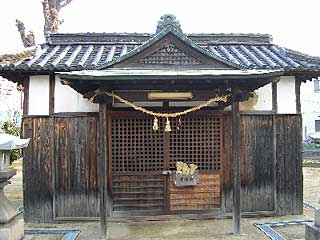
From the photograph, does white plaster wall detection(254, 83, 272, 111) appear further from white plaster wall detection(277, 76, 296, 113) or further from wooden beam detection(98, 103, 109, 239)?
wooden beam detection(98, 103, 109, 239)

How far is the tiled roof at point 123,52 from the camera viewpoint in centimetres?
939

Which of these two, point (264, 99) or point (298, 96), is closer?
point (264, 99)

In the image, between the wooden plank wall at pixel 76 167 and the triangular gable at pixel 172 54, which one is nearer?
the triangular gable at pixel 172 54

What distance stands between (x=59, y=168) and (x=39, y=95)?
204cm

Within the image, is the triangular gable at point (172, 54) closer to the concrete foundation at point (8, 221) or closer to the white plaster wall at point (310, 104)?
the concrete foundation at point (8, 221)

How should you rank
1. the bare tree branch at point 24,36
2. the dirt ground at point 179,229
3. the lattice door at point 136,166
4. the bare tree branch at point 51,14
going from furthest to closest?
the bare tree branch at point 51,14 < the bare tree branch at point 24,36 < the lattice door at point 136,166 < the dirt ground at point 179,229

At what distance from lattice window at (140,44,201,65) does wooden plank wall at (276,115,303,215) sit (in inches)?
133

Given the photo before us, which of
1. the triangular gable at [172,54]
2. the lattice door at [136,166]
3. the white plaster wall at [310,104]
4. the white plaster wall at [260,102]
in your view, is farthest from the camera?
the white plaster wall at [310,104]

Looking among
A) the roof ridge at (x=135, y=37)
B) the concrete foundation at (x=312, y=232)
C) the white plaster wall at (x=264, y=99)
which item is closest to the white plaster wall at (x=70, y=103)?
the roof ridge at (x=135, y=37)

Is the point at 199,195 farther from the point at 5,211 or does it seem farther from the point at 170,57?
the point at 5,211

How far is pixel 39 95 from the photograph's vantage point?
380 inches

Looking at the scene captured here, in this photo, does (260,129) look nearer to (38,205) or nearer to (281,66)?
(281,66)

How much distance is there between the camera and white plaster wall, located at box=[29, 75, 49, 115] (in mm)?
9625

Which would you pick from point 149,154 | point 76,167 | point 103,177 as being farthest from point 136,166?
point 103,177
